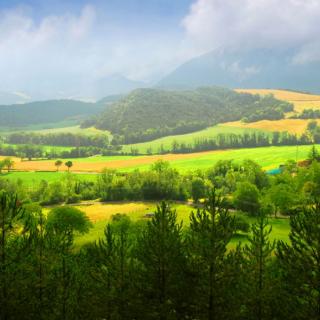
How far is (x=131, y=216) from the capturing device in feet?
401

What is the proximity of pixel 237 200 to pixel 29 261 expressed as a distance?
86.4 meters

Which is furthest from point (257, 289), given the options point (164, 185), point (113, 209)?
point (164, 185)

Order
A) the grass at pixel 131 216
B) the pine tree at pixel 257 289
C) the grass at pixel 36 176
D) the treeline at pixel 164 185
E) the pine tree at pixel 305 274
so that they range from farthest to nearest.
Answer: the grass at pixel 36 176, the treeline at pixel 164 185, the grass at pixel 131 216, the pine tree at pixel 257 289, the pine tree at pixel 305 274

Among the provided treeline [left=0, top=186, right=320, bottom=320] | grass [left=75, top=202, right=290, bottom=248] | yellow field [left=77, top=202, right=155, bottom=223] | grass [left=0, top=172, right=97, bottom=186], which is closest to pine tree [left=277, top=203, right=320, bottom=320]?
treeline [left=0, top=186, right=320, bottom=320]

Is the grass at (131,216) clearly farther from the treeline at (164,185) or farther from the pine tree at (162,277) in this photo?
the pine tree at (162,277)

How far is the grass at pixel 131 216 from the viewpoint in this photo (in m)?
94.6

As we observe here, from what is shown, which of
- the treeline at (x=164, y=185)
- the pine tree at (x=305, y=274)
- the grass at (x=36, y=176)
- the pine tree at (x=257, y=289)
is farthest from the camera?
the grass at (x=36, y=176)

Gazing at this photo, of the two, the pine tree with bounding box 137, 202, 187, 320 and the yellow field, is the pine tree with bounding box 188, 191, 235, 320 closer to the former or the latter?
the pine tree with bounding box 137, 202, 187, 320

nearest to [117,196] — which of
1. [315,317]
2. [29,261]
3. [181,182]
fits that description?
[181,182]

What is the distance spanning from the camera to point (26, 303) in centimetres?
3566

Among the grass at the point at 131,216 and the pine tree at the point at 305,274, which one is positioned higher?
the pine tree at the point at 305,274

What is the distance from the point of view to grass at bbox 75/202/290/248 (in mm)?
94625

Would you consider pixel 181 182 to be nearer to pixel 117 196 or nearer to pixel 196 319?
pixel 117 196

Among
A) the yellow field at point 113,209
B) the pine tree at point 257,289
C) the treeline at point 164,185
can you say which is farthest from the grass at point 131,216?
the pine tree at point 257,289
